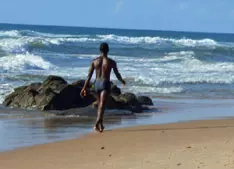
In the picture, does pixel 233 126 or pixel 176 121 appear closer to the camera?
pixel 233 126

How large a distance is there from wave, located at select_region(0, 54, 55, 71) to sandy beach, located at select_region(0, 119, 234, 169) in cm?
1795

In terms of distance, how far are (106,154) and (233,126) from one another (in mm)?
4139

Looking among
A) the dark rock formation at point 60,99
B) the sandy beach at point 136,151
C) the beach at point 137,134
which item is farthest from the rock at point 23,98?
the sandy beach at point 136,151

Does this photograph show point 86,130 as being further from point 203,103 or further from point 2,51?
point 2,51

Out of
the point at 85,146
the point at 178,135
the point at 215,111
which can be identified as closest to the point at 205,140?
the point at 178,135

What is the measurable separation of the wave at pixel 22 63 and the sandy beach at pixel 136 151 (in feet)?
58.9

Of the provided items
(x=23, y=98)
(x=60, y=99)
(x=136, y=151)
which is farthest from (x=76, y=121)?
(x=136, y=151)

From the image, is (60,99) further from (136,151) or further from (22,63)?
(22,63)

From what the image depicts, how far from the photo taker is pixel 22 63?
1214 inches

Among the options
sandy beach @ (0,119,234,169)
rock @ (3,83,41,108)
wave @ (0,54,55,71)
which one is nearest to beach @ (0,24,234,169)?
sandy beach @ (0,119,234,169)

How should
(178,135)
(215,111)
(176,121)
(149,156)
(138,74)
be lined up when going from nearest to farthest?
(149,156) → (178,135) → (176,121) → (215,111) → (138,74)

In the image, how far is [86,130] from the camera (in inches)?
469

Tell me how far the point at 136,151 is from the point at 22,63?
872 inches

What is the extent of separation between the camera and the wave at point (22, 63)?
29375 millimetres
